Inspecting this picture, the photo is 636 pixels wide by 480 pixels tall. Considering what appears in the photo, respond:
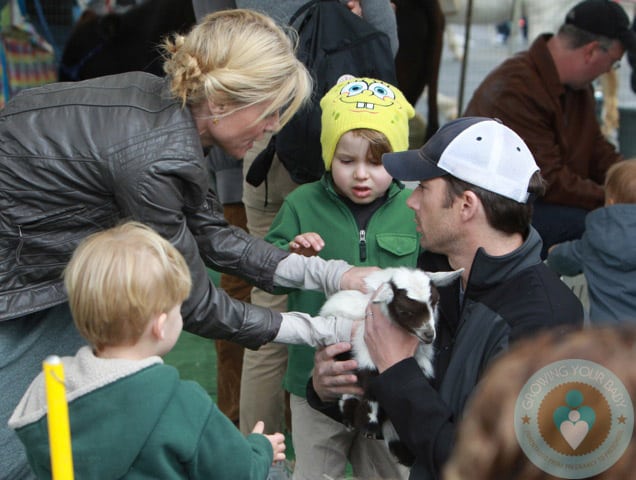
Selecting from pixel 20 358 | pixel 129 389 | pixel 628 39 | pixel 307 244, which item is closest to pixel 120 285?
pixel 129 389

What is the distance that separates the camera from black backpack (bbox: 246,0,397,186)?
12.4 feet

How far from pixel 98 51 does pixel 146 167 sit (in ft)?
14.4

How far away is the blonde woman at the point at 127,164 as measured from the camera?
2.50 meters

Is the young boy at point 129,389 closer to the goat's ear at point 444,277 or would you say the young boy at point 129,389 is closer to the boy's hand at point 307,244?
the goat's ear at point 444,277

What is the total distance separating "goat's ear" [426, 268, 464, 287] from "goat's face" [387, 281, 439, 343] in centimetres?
6

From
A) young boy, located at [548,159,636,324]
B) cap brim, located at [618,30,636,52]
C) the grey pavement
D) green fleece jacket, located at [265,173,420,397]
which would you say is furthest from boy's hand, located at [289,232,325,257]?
the grey pavement

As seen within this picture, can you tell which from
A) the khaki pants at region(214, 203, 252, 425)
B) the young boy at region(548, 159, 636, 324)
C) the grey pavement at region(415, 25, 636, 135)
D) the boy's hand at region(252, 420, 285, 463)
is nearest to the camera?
the boy's hand at region(252, 420, 285, 463)

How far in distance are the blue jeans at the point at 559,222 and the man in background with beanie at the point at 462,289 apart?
2660 millimetres

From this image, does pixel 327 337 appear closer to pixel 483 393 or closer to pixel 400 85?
pixel 483 393

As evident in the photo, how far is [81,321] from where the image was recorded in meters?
2.12

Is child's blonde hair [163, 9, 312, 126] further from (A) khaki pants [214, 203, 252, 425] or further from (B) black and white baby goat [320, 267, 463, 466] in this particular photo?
(A) khaki pants [214, 203, 252, 425]

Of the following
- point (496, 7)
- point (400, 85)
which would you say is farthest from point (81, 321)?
point (496, 7)

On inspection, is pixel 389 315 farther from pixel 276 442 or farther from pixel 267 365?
pixel 267 365

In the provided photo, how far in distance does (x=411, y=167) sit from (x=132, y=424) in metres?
1.23
